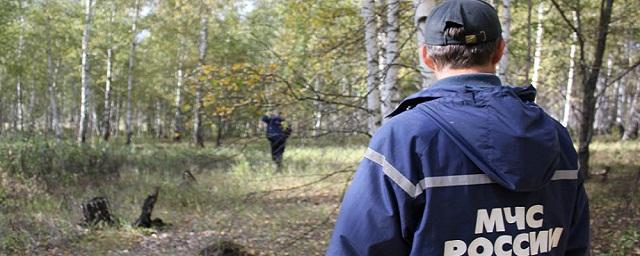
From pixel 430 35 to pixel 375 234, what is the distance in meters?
0.54

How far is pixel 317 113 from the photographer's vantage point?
5.17m

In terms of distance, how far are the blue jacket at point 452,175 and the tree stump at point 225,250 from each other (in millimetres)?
4610

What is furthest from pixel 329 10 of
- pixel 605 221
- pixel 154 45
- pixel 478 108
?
pixel 154 45

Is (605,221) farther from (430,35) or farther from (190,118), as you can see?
(430,35)

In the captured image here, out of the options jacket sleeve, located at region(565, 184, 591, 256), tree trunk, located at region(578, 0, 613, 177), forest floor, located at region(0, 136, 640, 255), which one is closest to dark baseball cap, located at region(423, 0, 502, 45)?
jacket sleeve, located at region(565, 184, 591, 256)

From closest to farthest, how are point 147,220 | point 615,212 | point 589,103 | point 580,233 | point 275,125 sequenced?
point 580,233, point 147,220, point 615,212, point 275,125, point 589,103

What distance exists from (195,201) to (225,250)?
3.81m

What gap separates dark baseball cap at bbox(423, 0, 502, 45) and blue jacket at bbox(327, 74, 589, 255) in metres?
0.10

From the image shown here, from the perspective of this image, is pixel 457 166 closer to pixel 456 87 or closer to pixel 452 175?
pixel 452 175

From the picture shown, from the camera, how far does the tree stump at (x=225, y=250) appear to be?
575 cm

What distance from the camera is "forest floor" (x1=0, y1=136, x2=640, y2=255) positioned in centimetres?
632

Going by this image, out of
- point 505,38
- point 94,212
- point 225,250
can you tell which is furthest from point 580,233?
point 94,212

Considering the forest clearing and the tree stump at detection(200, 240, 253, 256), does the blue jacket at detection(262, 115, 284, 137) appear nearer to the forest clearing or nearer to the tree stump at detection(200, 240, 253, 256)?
the forest clearing

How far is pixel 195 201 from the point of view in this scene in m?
9.41
